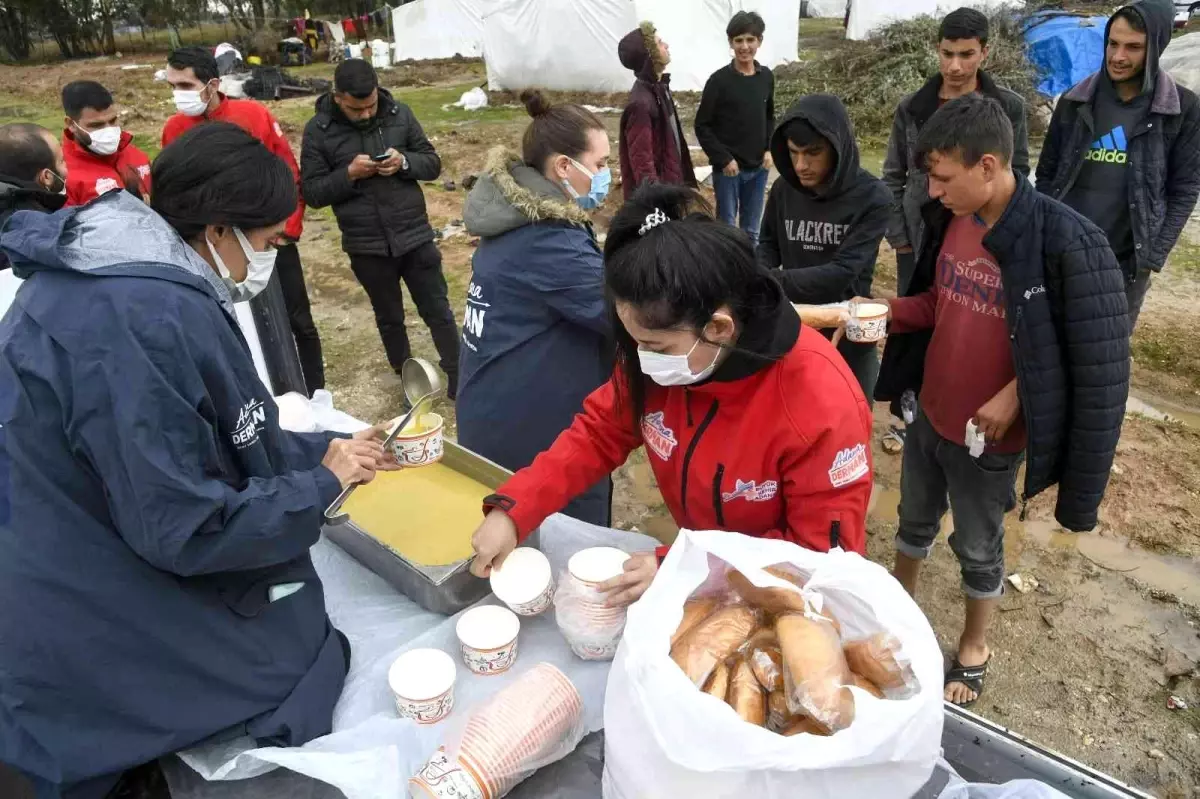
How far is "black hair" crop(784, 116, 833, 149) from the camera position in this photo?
9.44ft

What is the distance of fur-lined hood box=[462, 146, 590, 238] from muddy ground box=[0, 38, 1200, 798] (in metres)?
1.76

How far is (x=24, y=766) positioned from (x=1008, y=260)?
92.7 inches

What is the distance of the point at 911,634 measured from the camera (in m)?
1.14

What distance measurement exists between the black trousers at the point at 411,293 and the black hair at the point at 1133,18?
3.52 metres

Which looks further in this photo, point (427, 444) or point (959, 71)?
point (959, 71)

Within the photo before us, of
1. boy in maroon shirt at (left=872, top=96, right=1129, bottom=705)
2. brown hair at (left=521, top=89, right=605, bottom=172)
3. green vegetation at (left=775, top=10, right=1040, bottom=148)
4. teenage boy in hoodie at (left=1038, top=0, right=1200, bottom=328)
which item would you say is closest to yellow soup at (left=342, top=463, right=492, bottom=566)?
brown hair at (left=521, top=89, right=605, bottom=172)

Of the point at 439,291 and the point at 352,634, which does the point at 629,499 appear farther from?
the point at 352,634

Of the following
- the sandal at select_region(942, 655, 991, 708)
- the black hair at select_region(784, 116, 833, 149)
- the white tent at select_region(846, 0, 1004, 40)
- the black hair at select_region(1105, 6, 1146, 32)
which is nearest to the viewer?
the sandal at select_region(942, 655, 991, 708)

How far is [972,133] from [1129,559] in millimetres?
2262

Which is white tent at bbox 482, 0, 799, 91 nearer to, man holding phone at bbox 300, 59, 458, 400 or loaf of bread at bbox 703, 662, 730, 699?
man holding phone at bbox 300, 59, 458, 400

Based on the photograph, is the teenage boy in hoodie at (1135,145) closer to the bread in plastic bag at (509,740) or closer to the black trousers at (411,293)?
the black trousers at (411,293)

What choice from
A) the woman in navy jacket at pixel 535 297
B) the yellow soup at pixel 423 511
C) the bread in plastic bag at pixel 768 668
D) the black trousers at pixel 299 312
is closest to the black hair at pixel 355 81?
the black trousers at pixel 299 312

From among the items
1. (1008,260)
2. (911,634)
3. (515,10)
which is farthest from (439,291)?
(515,10)

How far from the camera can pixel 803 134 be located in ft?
9.53
